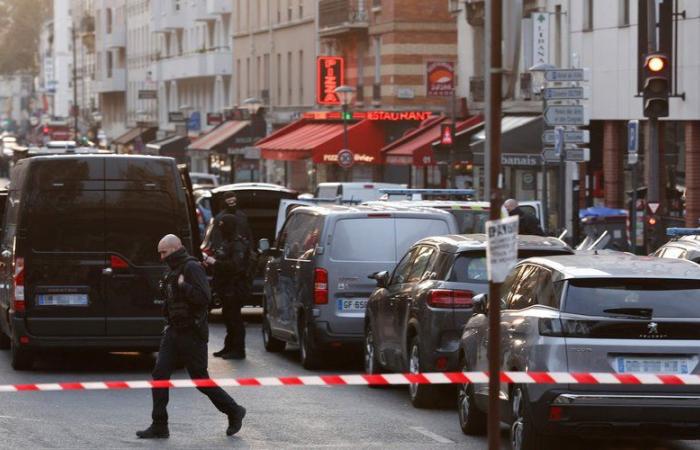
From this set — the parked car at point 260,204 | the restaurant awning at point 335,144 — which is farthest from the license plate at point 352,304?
the restaurant awning at point 335,144

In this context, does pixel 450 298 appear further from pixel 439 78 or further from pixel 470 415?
pixel 439 78

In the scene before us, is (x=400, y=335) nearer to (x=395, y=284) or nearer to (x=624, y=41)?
(x=395, y=284)

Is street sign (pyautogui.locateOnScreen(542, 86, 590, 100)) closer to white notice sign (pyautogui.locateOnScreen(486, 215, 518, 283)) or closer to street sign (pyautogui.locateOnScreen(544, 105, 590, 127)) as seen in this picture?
street sign (pyautogui.locateOnScreen(544, 105, 590, 127))

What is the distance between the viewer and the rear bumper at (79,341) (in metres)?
19.6

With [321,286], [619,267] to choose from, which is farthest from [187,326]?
[321,286]

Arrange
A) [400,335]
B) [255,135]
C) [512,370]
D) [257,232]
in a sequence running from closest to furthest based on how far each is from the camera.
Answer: [512,370] → [400,335] → [257,232] → [255,135]

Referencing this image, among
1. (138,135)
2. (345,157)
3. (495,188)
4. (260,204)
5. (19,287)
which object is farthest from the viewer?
(138,135)

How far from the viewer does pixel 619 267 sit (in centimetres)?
1309

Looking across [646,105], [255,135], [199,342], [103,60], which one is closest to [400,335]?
[199,342]

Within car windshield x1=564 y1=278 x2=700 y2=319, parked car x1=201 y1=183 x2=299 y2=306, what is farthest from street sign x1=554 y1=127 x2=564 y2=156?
car windshield x1=564 y1=278 x2=700 y2=319

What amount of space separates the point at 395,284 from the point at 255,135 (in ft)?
188

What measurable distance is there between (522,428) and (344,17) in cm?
4985

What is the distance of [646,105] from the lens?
25703mm

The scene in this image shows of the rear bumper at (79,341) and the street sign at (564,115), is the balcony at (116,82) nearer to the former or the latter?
the street sign at (564,115)
